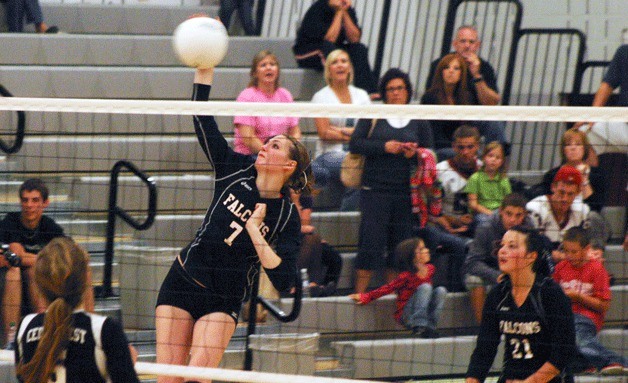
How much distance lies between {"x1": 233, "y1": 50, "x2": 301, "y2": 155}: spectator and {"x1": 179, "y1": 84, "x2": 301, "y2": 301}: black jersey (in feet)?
6.98

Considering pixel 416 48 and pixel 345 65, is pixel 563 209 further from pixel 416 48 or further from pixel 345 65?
pixel 416 48

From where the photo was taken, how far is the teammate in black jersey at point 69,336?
445 centimetres

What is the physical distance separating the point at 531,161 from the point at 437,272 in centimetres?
203

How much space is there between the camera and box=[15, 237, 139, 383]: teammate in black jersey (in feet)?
14.6

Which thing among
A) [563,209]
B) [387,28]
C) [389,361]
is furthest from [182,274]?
[387,28]

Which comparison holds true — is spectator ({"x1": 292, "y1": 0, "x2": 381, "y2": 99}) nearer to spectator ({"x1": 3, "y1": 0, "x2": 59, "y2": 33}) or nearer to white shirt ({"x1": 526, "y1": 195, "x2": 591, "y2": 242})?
spectator ({"x1": 3, "y1": 0, "x2": 59, "y2": 33})

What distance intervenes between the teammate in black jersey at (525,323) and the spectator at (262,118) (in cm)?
249

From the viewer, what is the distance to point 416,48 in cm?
1109

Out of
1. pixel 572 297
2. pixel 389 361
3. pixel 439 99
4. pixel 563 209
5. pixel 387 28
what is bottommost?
pixel 389 361

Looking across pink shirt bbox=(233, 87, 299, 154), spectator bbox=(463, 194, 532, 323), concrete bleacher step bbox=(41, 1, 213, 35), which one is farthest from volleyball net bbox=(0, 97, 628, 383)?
concrete bleacher step bbox=(41, 1, 213, 35)

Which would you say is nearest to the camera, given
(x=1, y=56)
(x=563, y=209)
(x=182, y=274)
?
(x=182, y=274)

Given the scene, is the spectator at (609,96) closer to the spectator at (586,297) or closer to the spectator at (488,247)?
the spectator at (488,247)

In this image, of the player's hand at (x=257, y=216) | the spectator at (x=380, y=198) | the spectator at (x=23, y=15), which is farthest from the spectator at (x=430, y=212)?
the spectator at (x=23, y=15)

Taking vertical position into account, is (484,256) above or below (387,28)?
below
